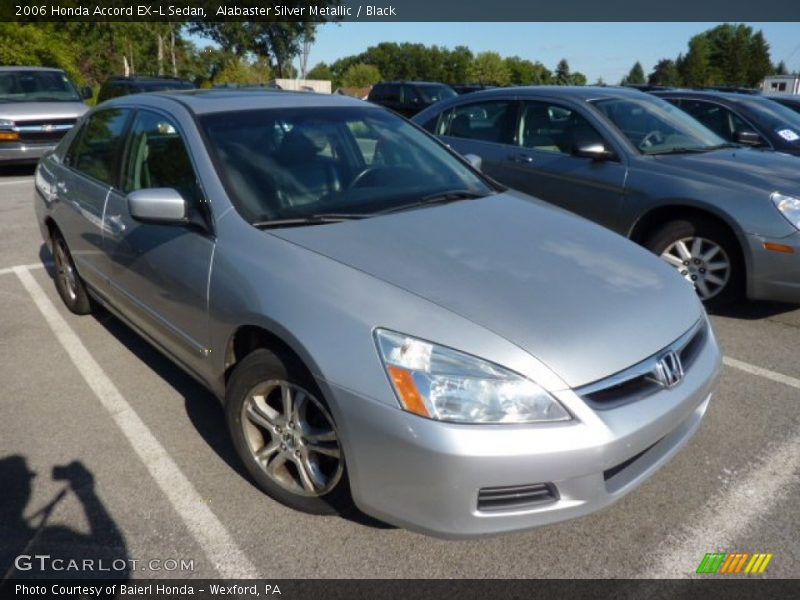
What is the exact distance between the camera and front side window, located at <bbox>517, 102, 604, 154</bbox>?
17.3ft

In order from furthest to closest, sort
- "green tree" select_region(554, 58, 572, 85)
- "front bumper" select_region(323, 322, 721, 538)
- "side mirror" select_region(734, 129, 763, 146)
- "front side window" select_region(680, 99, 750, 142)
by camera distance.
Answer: "green tree" select_region(554, 58, 572, 85), "front side window" select_region(680, 99, 750, 142), "side mirror" select_region(734, 129, 763, 146), "front bumper" select_region(323, 322, 721, 538)

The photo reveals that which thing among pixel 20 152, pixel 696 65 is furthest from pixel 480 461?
pixel 696 65

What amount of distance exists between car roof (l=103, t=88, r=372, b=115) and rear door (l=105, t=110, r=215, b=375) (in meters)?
0.14

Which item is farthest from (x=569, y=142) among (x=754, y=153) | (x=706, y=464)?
(x=706, y=464)

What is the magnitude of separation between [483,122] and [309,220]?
3691 mm

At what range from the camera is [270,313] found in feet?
7.82

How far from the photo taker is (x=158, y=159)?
334 centimetres

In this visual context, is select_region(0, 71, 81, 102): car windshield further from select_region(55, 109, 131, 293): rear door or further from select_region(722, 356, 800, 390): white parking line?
select_region(722, 356, 800, 390): white parking line

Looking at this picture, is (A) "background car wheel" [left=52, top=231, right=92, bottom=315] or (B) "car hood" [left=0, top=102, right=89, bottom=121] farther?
(B) "car hood" [left=0, top=102, right=89, bottom=121]

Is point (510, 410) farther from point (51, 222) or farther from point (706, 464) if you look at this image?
point (51, 222)

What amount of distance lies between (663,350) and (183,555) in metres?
1.88

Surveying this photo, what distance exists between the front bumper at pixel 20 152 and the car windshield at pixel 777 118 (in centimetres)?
1032

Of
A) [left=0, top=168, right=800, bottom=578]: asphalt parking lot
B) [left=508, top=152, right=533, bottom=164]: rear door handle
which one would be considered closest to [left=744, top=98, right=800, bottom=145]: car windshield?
[left=508, top=152, right=533, bottom=164]: rear door handle

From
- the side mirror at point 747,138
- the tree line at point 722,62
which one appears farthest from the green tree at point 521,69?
the side mirror at point 747,138
